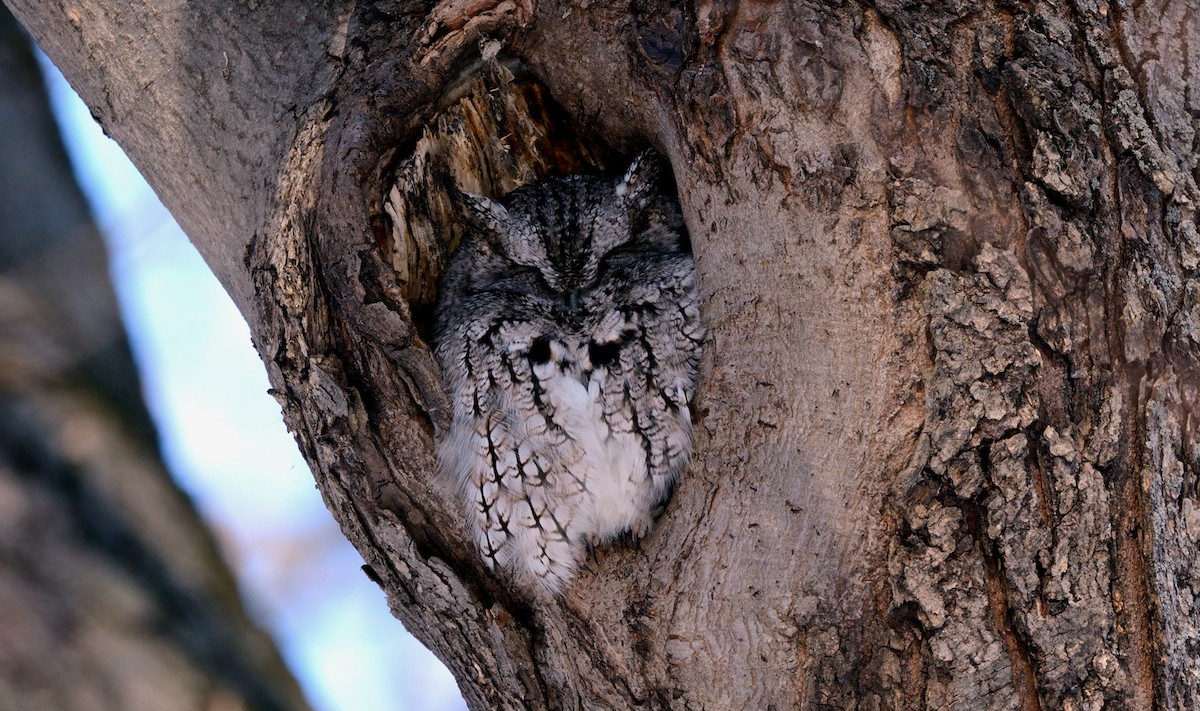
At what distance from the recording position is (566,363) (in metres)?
2.28

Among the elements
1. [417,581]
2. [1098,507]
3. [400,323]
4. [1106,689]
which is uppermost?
[400,323]

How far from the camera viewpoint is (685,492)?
1.87 m

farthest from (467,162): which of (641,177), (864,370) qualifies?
(864,370)

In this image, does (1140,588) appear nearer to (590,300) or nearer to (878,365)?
(878,365)

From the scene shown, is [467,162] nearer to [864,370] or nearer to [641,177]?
[641,177]

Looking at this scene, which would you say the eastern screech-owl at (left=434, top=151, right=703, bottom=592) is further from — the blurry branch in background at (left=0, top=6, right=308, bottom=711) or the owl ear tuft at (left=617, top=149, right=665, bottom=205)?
the blurry branch in background at (left=0, top=6, right=308, bottom=711)

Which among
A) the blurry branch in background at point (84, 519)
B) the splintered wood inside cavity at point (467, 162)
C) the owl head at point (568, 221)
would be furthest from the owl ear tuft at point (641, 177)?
the blurry branch in background at point (84, 519)

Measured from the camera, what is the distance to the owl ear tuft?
7.77ft

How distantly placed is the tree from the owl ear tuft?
31 centimetres

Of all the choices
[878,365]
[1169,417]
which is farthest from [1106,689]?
[878,365]

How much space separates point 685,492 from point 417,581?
0.62 m

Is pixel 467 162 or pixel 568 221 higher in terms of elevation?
pixel 467 162

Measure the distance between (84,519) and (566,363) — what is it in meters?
1.28

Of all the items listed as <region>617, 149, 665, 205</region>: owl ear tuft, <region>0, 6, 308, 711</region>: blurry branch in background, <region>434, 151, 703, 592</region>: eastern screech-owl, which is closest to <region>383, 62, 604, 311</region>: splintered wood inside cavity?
<region>434, 151, 703, 592</region>: eastern screech-owl
